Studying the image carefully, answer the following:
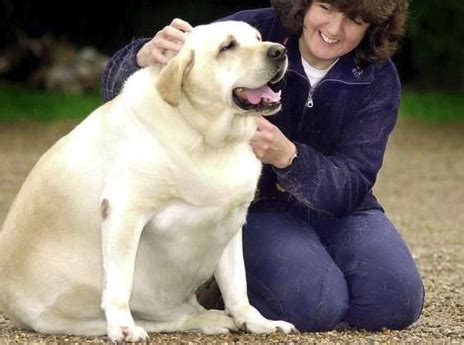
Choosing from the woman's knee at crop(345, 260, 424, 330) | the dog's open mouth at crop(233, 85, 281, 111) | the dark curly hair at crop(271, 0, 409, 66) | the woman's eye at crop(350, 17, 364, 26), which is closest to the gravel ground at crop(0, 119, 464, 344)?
the woman's knee at crop(345, 260, 424, 330)

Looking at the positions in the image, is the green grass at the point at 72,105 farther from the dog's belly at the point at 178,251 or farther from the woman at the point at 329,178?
the dog's belly at the point at 178,251

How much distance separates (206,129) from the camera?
13.6ft

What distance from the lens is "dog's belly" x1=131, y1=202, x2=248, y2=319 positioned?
13.6 feet

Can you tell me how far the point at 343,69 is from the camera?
193 inches

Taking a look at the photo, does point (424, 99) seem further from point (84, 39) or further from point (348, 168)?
point (348, 168)

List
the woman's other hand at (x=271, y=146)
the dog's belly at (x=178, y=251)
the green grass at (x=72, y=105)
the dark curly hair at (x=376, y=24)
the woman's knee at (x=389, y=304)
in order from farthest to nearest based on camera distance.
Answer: the green grass at (x=72, y=105), the dark curly hair at (x=376, y=24), the woman's knee at (x=389, y=304), the woman's other hand at (x=271, y=146), the dog's belly at (x=178, y=251)

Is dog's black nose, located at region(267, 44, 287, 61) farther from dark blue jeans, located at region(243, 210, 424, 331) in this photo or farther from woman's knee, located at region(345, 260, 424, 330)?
woman's knee, located at region(345, 260, 424, 330)

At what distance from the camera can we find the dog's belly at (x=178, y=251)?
414 centimetres

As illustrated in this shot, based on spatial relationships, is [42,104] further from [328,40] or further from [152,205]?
[152,205]

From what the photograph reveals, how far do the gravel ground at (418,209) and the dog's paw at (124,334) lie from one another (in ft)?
0.51

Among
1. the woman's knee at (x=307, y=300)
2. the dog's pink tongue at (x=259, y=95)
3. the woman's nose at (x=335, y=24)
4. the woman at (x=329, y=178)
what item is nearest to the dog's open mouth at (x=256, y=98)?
the dog's pink tongue at (x=259, y=95)

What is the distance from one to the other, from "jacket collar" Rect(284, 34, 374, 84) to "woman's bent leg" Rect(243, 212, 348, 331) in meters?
0.67

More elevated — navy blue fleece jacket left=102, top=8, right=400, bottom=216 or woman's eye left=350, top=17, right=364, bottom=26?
woman's eye left=350, top=17, right=364, bottom=26

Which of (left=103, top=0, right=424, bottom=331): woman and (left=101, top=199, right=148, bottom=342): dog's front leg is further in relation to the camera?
(left=103, top=0, right=424, bottom=331): woman
